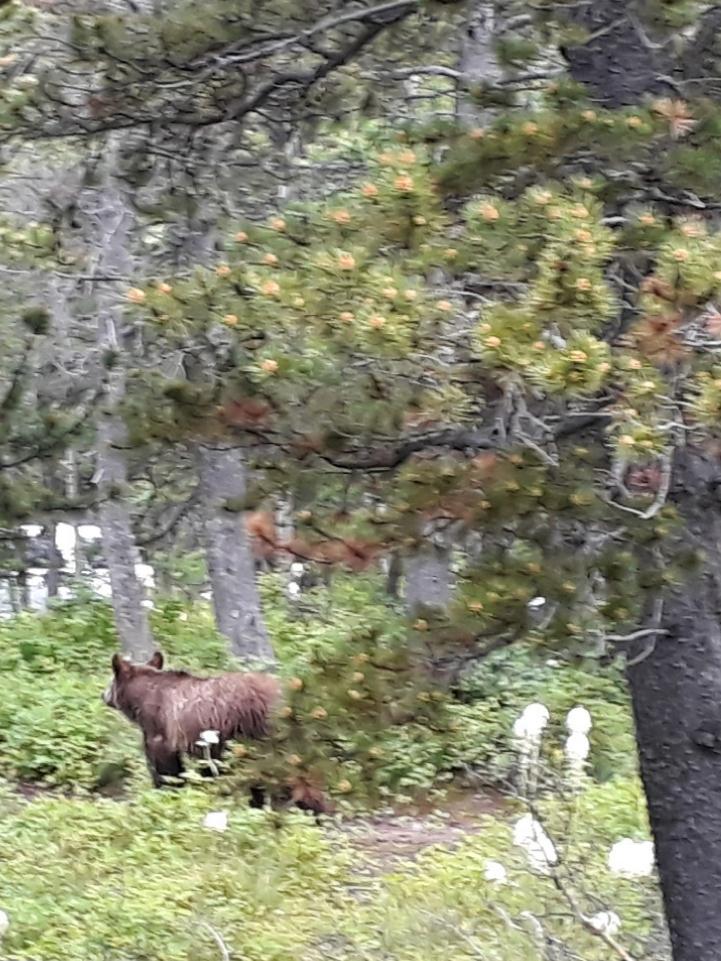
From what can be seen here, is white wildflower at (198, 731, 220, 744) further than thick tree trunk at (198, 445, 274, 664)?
No

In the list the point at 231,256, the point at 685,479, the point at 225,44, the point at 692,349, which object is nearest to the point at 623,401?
the point at 692,349

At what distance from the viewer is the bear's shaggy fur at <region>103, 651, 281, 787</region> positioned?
356 inches

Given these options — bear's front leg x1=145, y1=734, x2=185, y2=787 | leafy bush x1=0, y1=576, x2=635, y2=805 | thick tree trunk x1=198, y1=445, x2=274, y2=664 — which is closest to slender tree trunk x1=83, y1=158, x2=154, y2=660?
leafy bush x1=0, y1=576, x2=635, y2=805

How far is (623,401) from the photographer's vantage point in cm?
318

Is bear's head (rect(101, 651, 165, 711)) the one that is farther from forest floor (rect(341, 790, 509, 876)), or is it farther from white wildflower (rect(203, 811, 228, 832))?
white wildflower (rect(203, 811, 228, 832))

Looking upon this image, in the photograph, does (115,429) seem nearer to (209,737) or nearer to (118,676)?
(209,737)

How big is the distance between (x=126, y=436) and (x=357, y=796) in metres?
1.40

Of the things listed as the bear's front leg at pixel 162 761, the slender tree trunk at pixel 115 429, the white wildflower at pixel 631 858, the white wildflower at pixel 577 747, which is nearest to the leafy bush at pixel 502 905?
the white wildflower at pixel 631 858

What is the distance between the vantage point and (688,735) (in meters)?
4.42

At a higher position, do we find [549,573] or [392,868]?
[549,573]

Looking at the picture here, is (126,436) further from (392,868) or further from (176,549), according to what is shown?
(176,549)

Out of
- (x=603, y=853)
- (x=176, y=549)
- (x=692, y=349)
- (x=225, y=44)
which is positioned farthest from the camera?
(x=176, y=549)

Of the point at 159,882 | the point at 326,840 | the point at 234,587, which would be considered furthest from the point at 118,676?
the point at 234,587

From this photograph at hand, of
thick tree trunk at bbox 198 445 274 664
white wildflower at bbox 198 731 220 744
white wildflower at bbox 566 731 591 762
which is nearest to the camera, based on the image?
white wildflower at bbox 566 731 591 762
